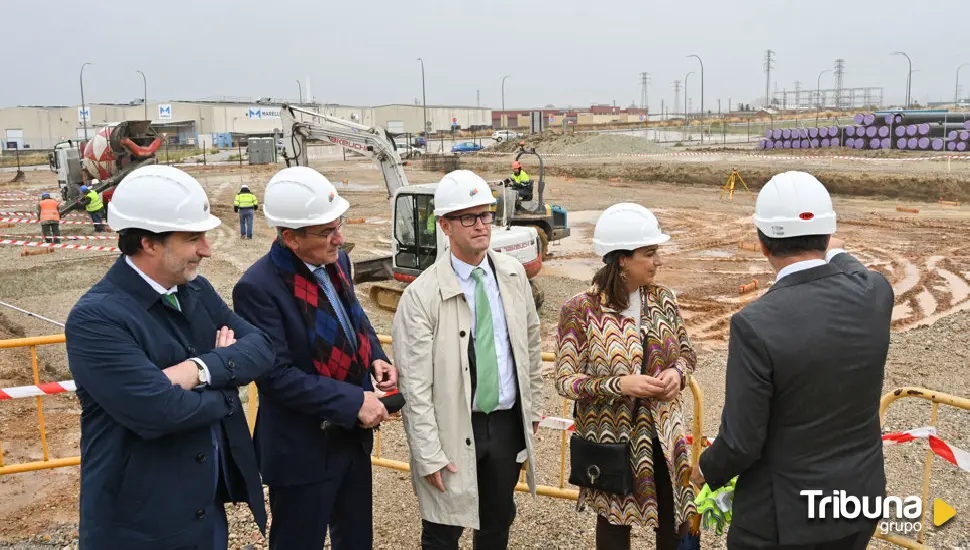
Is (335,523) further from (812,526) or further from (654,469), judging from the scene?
(812,526)

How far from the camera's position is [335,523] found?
3.41 m

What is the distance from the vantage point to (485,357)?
11.2 ft

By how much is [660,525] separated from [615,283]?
3.80ft

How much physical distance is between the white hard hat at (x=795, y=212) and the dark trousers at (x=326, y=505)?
6.41ft

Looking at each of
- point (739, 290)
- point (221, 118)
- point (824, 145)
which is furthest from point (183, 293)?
point (221, 118)

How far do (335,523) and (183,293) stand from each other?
1.29 metres

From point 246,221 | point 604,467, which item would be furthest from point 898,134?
point 604,467

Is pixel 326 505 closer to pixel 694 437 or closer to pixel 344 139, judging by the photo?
pixel 694 437

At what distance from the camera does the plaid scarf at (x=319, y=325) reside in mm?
3180

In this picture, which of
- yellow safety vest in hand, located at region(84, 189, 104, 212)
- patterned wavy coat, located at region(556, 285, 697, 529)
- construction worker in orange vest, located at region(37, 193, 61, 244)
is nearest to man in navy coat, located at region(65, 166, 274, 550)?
patterned wavy coat, located at region(556, 285, 697, 529)

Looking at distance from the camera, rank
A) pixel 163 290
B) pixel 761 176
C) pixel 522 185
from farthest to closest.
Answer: pixel 761 176, pixel 522 185, pixel 163 290

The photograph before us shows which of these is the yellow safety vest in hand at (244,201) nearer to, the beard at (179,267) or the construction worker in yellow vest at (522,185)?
the construction worker in yellow vest at (522,185)

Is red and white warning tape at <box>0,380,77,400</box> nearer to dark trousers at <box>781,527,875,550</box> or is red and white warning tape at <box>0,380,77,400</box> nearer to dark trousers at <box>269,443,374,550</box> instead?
dark trousers at <box>269,443,374,550</box>

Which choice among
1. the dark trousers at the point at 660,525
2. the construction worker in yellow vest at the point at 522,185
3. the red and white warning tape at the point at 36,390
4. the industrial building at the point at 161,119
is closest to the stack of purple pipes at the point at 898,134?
the construction worker in yellow vest at the point at 522,185
